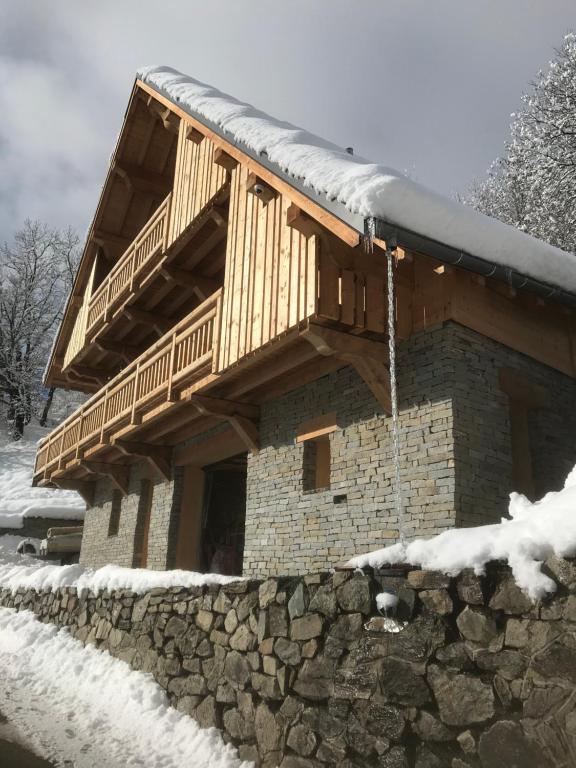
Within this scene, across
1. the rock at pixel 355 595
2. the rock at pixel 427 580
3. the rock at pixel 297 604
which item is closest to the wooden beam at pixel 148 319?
the rock at pixel 297 604

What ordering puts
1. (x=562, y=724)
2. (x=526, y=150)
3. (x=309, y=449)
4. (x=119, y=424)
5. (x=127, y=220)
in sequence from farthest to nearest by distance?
(x=526, y=150)
(x=127, y=220)
(x=119, y=424)
(x=309, y=449)
(x=562, y=724)

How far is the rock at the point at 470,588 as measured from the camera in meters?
3.30

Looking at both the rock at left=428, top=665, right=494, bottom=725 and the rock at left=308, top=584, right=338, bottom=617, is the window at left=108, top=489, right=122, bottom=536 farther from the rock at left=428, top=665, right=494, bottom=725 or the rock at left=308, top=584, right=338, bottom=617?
the rock at left=428, top=665, right=494, bottom=725

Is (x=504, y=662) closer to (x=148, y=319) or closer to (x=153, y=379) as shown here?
(x=153, y=379)

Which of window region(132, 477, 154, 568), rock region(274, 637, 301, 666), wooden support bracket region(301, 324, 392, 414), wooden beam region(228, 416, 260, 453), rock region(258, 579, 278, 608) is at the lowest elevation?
rock region(274, 637, 301, 666)

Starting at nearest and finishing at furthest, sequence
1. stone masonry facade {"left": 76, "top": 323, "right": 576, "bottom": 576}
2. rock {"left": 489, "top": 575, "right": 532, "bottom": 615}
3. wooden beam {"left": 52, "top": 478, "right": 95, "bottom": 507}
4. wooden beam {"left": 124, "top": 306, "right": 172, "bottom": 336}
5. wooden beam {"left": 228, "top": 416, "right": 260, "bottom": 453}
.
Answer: rock {"left": 489, "top": 575, "right": 532, "bottom": 615}
stone masonry facade {"left": 76, "top": 323, "right": 576, "bottom": 576}
wooden beam {"left": 228, "top": 416, "right": 260, "bottom": 453}
wooden beam {"left": 124, "top": 306, "right": 172, "bottom": 336}
wooden beam {"left": 52, "top": 478, "right": 95, "bottom": 507}

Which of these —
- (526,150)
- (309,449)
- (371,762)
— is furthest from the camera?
(526,150)

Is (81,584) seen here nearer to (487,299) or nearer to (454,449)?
(454,449)

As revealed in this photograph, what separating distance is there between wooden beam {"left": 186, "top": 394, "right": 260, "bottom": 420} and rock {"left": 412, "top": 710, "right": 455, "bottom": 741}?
612 cm

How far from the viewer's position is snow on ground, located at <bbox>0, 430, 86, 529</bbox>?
891 inches

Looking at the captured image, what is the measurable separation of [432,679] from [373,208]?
159 inches

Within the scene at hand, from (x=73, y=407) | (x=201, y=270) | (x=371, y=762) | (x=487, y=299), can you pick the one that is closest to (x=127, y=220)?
(x=201, y=270)

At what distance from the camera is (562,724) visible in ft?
9.25

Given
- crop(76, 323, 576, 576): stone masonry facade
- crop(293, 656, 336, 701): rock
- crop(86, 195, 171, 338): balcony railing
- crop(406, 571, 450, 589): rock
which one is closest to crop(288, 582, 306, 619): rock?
crop(293, 656, 336, 701): rock
